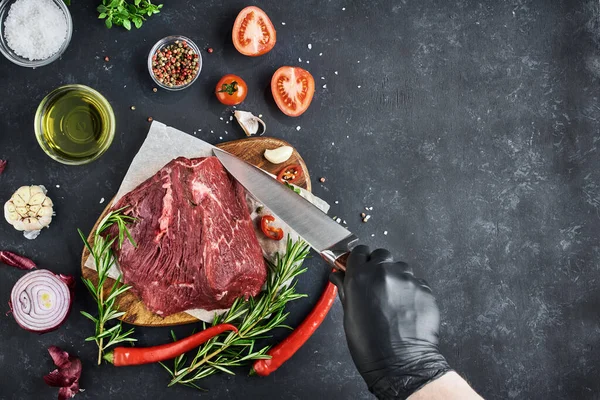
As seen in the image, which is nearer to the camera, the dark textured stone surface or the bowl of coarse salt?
the bowl of coarse salt

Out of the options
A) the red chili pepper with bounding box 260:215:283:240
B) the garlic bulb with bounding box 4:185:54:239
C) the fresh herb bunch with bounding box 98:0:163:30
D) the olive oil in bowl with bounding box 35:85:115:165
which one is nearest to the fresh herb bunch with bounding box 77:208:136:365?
the garlic bulb with bounding box 4:185:54:239

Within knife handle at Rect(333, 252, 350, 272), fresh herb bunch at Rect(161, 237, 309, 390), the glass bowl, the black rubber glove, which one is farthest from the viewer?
the glass bowl

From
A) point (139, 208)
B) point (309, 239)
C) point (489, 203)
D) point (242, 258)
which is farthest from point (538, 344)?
point (139, 208)

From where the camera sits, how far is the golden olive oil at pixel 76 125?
3.31 m

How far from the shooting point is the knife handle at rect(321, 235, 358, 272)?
2994 mm

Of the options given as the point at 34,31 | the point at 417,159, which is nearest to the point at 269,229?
the point at 417,159

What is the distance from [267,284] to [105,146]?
1.19 metres

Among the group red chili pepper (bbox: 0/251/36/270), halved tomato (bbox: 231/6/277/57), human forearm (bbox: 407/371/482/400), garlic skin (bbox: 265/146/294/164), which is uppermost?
halved tomato (bbox: 231/6/277/57)

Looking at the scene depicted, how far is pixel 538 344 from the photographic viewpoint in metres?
3.61

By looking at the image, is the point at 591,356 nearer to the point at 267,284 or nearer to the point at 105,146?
the point at 267,284

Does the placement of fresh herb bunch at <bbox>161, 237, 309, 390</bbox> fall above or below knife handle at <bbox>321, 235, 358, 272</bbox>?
below

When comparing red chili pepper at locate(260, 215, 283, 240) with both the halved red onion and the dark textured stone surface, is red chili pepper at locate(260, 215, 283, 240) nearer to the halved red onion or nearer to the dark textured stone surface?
the dark textured stone surface

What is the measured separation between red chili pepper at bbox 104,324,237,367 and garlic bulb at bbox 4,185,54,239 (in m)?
0.84

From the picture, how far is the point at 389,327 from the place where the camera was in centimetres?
283
